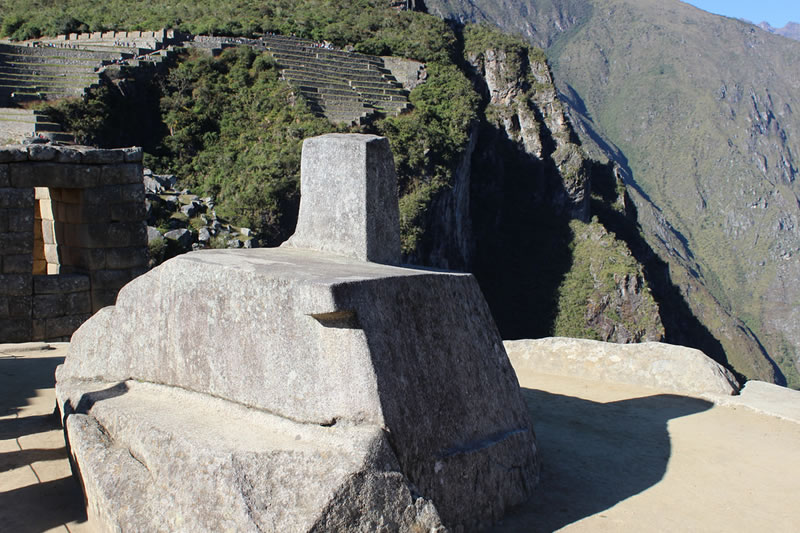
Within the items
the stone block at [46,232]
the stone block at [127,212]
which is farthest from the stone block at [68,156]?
the stone block at [46,232]

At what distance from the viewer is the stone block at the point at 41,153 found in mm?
6730

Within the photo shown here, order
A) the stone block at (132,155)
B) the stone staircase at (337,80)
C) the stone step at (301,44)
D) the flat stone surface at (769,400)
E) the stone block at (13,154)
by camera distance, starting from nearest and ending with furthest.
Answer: the flat stone surface at (769,400) < the stone block at (13,154) < the stone block at (132,155) < the stone staircase at (337,80) < the stone step at (301,44)

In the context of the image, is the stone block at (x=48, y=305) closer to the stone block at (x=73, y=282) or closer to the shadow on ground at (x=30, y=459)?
the stone block at (x=73, y=282)

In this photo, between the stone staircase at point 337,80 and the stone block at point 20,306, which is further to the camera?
the stone staircase at point 337,80

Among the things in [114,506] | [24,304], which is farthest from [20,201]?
[114,506]

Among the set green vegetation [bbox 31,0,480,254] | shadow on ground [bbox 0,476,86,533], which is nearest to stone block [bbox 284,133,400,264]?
shadow on ground [bbox 0,476,86,533]

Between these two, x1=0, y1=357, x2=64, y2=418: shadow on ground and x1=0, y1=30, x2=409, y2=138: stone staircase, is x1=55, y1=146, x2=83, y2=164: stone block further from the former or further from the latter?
x1=0, y1=30, x2=409, y2=138: stone staircase

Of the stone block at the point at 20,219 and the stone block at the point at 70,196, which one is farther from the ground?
the stone block at the point at 70,196

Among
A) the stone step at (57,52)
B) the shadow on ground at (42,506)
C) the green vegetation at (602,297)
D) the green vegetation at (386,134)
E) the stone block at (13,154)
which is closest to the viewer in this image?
the shadow on ground at (42,506)

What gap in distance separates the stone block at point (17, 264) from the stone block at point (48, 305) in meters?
0.27

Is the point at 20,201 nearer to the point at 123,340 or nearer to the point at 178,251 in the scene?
the point at 123,340

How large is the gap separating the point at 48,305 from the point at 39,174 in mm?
1210

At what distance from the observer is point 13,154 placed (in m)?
6.68

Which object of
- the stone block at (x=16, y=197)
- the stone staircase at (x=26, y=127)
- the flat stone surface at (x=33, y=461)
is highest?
→ the stone staircase at (x=26, y=127)
